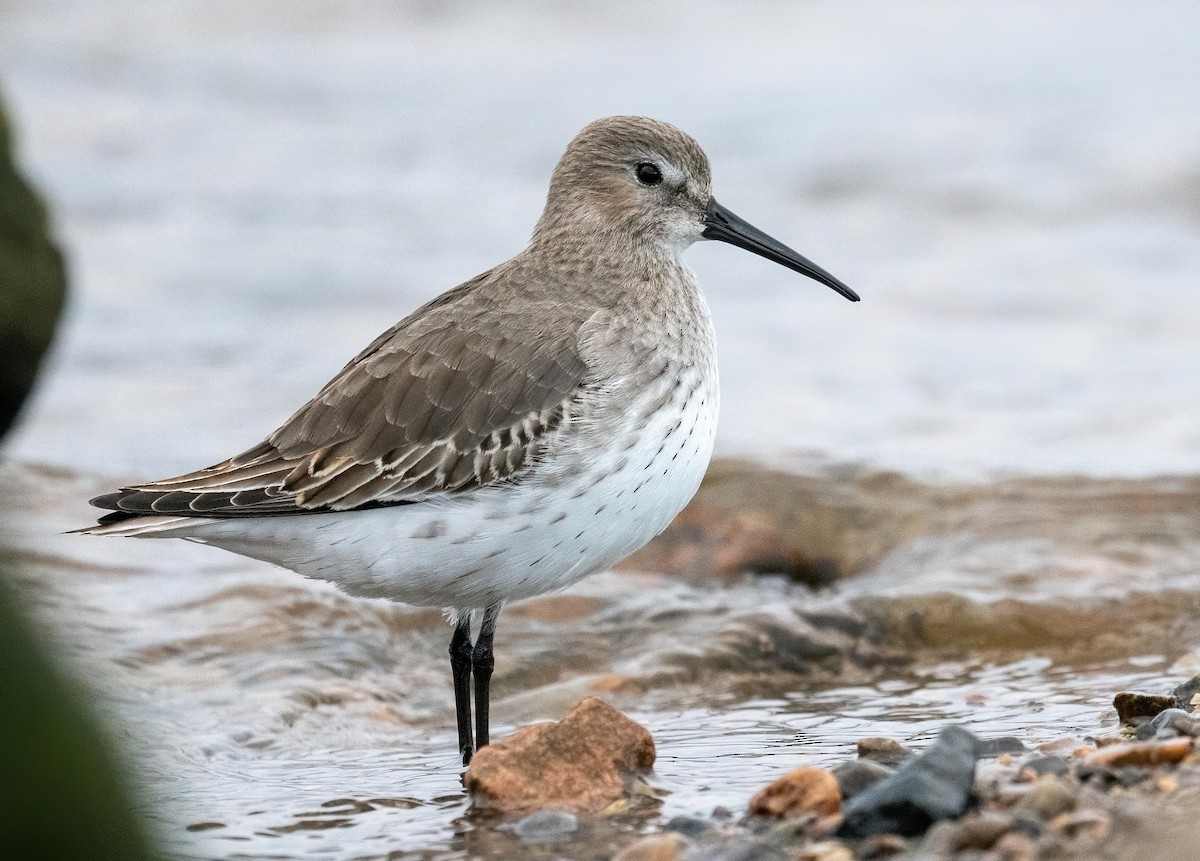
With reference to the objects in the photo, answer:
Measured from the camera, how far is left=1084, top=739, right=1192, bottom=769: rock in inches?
193

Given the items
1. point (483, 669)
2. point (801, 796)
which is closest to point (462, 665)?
point (483, 669)

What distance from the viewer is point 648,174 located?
22.0 feet

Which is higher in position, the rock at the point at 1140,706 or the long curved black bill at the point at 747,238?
the long curved black bill at the point at 747,238

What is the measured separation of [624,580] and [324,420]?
3.16 metres

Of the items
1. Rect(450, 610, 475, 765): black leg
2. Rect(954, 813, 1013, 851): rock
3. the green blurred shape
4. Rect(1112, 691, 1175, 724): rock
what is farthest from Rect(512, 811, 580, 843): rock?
Rect(1112, 691, 1175, 724): rock

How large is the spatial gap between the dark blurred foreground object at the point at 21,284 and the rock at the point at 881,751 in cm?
603

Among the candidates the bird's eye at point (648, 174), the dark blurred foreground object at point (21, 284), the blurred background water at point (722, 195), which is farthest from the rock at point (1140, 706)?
the dark blurred foreground object at point (21, 284)

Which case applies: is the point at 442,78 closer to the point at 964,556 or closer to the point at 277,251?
the point at 277,251

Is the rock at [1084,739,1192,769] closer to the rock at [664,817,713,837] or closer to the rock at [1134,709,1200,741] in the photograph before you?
the rock at [1134,709,1200,741]

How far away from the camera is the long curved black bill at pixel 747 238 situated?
22.4ft

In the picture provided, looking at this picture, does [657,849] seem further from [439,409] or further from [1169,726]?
[439,409]

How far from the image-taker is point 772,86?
61.4ft

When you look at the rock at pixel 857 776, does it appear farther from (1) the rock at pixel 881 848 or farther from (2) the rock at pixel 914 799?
(1) the rock at pixel 881 848

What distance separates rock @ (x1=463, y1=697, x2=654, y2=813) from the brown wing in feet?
2.92
